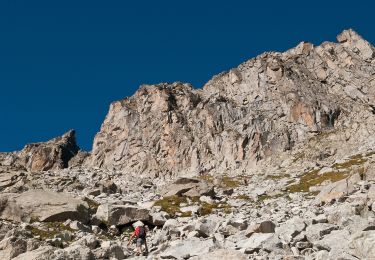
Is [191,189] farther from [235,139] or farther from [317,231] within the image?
[235,139]

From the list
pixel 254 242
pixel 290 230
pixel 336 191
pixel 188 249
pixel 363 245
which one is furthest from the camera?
pixel 336 191

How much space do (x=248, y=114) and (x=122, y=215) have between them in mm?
128158

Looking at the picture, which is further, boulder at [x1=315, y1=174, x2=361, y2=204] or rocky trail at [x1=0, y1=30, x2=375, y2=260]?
rocky trail at [x1=0, y1=30, x2=375, y2=260]

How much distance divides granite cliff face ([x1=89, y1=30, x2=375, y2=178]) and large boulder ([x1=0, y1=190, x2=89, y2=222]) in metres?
105

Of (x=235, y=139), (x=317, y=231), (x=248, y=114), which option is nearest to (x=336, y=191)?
(x=317, y=231)

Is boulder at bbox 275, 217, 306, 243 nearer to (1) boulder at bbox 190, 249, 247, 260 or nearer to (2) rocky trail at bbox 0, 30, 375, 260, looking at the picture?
(1) boulder at bbox 190, 249, 247, 260

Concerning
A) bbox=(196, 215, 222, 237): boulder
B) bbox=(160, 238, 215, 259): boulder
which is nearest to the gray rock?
bbox=(160, 238, 215, 259): boulder

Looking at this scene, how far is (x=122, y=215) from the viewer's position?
127 ft

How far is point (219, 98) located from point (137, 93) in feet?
110

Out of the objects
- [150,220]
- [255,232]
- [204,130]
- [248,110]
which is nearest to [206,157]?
[204,130]

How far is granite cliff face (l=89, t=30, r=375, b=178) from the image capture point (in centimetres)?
14925

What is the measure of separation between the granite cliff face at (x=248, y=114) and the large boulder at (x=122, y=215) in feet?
339

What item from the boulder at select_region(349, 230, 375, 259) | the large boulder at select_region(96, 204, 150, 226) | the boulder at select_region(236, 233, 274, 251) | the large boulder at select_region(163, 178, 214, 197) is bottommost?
Answer: the boulder at select_region(349, 230, 375, 259)

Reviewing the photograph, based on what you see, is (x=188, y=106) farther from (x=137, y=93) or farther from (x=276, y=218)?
(x=276, y=218)
